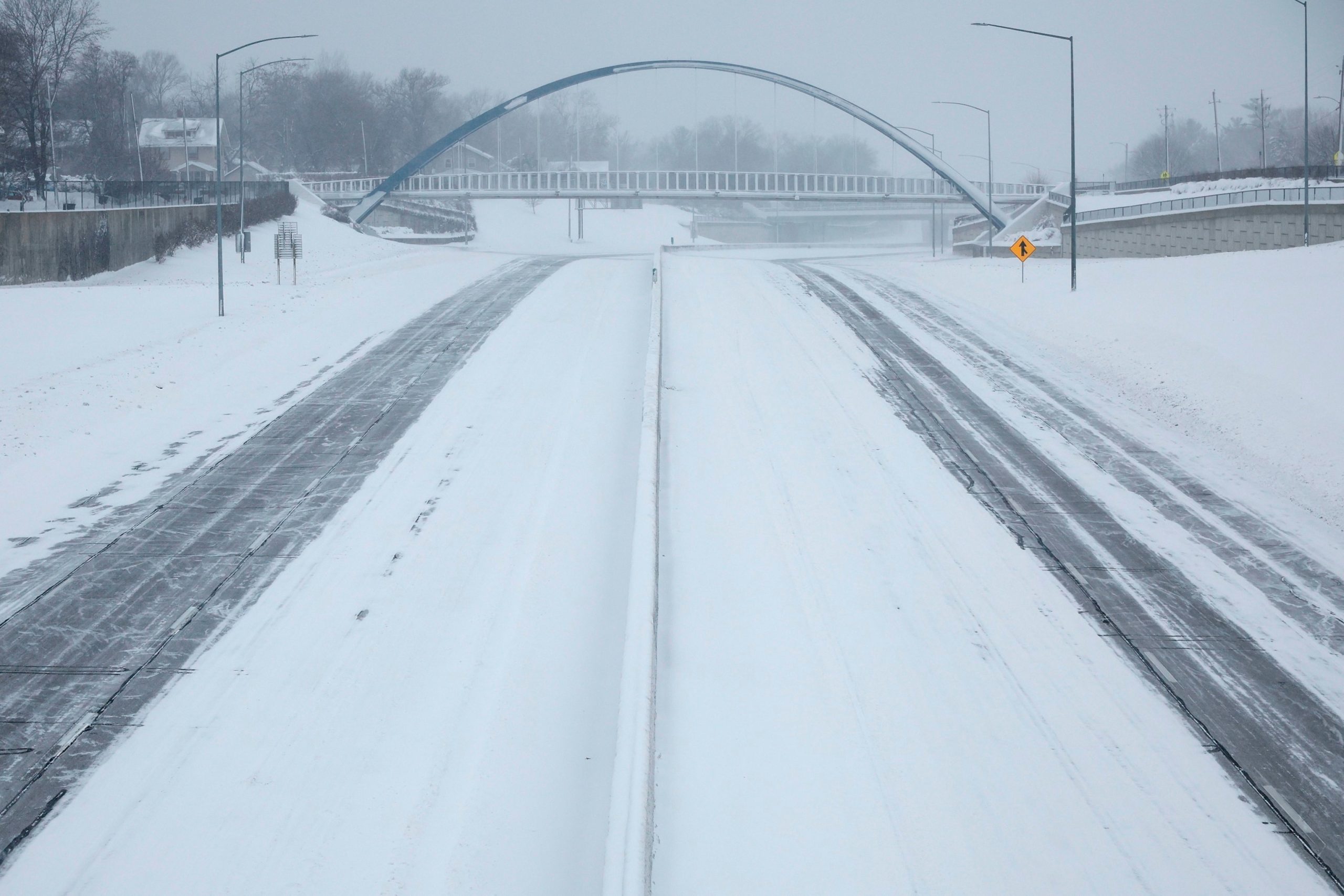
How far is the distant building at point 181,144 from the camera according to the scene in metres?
108

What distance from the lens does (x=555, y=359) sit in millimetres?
24125

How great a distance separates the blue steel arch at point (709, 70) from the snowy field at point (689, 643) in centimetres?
7294

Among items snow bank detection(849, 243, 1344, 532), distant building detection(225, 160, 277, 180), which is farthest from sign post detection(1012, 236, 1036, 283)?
distant building detection(225, 160, 277, 180)

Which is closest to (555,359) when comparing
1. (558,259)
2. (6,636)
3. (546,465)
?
(546,465)

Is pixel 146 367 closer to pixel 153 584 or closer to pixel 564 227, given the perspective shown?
pixel 153 584

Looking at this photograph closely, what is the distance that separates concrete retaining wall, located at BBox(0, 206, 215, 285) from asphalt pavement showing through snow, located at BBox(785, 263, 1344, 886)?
29.1 m

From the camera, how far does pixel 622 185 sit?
159 meters

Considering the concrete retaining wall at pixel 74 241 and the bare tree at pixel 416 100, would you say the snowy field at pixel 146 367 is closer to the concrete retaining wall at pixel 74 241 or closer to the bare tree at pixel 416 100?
the concrete retaining wall at pixel 74 241

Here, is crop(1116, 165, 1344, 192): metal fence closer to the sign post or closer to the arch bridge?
the arch bridge

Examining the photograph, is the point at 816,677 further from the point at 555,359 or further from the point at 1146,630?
the point at 555,359

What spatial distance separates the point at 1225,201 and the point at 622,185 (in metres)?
114

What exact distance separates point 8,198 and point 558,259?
2296 centimetres

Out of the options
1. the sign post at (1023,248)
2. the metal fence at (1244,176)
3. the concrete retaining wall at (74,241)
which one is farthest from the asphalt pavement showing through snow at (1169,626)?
the metal fence at (1244,176)

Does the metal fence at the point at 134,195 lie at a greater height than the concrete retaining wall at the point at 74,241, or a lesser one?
greater
